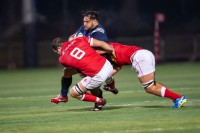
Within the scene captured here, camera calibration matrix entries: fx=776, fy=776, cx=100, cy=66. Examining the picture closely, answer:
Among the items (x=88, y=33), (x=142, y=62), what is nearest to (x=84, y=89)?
(x=142, y=62)

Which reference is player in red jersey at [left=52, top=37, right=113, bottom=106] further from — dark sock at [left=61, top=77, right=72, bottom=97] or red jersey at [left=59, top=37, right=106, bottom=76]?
dark sock at [left=61, top=77, right=72, bottom=97]

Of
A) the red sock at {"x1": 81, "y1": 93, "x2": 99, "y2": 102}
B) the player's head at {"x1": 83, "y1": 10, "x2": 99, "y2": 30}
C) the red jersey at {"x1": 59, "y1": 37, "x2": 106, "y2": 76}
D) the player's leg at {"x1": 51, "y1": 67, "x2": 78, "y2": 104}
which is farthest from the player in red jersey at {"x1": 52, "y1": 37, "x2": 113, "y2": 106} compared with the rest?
the player's leg at {"x1": 51, "y1": 67, "x2": 78, "y2": 104}

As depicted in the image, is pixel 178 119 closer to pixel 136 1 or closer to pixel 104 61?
pixel 104 61

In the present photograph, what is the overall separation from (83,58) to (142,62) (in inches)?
45.9

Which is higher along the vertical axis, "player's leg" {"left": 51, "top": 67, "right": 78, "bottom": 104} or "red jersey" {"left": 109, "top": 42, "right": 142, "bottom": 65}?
"red jersey" {"left": 109, "top": 42, "right": 142, "bottom": 65}

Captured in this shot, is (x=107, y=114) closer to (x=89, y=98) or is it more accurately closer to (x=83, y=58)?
(x=89, y=98)

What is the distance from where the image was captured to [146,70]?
1488 centimetres

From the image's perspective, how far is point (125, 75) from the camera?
98.6 feet

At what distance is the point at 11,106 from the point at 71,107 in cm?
172

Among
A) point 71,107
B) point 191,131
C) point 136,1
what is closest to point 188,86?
point 71,107

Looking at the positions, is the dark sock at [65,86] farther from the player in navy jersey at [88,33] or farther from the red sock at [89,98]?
the red sock at [89,98]

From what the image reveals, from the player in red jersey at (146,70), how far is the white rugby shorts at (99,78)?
47 cm

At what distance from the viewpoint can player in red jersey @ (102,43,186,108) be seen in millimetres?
14867

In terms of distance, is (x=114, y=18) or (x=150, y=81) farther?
(x=114, y=18)
